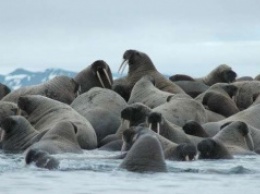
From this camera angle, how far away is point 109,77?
86.9 ft

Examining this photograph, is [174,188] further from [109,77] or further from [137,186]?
[109,77]

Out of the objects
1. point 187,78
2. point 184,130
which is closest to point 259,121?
point 184,130

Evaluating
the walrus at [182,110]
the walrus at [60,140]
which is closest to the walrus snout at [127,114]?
the walrus at [182,110]

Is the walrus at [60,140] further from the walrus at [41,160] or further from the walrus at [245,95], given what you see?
the walrus at [245,95]

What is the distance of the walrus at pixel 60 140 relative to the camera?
17.3 m

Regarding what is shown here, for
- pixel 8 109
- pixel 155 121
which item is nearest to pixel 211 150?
pixel 155 121

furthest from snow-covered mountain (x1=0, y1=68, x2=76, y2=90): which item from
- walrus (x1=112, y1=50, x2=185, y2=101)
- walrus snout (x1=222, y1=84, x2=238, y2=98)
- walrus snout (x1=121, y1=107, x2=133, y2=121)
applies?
walrus snout (x1=121, y1=107, x2=133, y2=121)

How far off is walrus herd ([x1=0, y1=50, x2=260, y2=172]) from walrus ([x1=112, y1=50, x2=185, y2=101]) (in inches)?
0.9

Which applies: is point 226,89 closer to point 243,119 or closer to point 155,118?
point 243,119

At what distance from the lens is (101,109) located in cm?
2209

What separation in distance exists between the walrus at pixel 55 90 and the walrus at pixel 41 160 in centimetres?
883

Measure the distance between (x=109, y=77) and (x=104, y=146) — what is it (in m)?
7.11

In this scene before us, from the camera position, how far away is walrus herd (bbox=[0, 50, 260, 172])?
1648cm

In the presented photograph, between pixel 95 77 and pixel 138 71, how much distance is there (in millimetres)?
1281
